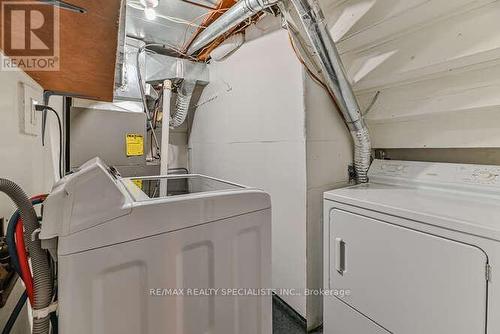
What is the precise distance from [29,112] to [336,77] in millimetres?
1724

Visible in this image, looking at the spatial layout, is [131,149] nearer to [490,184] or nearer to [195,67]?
[195,67]

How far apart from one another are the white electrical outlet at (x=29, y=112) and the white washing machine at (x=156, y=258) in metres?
0.61

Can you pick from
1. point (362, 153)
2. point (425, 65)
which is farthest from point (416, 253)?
point (425, 65)

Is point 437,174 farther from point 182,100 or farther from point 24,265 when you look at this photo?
point 182,100

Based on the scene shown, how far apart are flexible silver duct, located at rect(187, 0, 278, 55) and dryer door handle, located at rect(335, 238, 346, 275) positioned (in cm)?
163

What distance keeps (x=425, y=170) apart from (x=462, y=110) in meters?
0.44

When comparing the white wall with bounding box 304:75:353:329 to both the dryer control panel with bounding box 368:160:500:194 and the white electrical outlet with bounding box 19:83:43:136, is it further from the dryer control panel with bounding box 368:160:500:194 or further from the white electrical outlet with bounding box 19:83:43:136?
the white electrical outlet with bounding box 19:83:43:136

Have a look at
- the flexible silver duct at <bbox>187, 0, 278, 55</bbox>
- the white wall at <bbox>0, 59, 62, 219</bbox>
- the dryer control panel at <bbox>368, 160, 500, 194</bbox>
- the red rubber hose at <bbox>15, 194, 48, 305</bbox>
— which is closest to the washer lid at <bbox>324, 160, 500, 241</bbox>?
Answer: the dryer control panel at <bbox>368, 160, 500, 194</bbox>

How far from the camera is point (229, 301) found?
0.92m

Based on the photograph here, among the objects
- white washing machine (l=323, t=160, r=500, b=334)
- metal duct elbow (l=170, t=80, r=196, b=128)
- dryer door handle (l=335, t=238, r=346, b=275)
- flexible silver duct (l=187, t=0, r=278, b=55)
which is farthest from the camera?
metal duct elbow (l=170, t=80, r=196, b=128)

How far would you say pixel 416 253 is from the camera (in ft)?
3.94

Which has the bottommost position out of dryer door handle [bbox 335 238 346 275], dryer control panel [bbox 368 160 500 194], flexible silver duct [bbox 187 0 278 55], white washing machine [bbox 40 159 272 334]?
dryer door handle [bbox 335 238 346 275]

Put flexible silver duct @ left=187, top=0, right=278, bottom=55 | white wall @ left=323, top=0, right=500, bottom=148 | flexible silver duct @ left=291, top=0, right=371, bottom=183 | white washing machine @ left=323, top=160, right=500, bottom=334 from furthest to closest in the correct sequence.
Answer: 1. flexible silver duct @ left=187, top=0, right=278, bottom=55
2. flexible silver duct @ left=291, top=0, right=371, bottom=183
3. white wall @ left=323, top=0, right=500, bottom=148
4. white washing machine @ left=323, top=160, right=500, bottom=334

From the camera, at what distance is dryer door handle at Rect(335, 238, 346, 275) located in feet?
5.16
